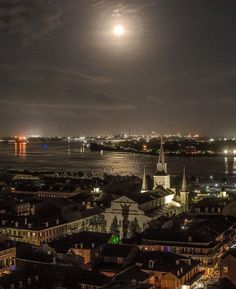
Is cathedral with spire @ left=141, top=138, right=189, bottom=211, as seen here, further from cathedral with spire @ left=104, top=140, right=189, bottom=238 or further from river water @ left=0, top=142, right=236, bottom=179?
river water @ left=0, top=142, right=236, bottom=179

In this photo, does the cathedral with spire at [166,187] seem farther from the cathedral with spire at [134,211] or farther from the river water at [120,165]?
the river water at [120,165]

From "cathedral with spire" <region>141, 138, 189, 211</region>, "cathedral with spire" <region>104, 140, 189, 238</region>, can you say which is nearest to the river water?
"cathedral with spire" <region>141, 138, 189, 211</region>

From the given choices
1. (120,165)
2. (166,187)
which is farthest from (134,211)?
(120,165)

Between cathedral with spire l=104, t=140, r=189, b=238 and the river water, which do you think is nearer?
cathedral with spire l=104, t=140, r=189, b=238

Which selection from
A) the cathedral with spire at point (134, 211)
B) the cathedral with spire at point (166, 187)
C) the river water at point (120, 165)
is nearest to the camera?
the cathedral with spire at point (134, 211)

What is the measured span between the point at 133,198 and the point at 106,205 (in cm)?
459

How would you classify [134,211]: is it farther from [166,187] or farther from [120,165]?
[120,165]

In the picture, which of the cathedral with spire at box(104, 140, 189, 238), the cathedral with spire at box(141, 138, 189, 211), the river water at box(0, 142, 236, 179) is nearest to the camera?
the cathedral with spire at box(104, 140, 189, 238)

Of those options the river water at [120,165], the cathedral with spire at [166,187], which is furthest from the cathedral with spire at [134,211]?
the river water at [120,165]

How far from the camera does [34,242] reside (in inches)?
840

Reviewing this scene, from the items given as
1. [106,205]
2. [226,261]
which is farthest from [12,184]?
[226,261]

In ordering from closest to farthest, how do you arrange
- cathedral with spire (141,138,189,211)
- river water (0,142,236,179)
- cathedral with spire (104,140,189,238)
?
cathedral with spire (104,140,189,238) < cathedral with spire (141,138,189,211) < river water (0,142,236,179)

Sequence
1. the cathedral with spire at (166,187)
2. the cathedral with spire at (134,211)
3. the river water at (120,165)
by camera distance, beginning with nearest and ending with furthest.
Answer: the cathedral with spire at (134,211), the cathedral with spire at (166,187), the river water at (120,165)

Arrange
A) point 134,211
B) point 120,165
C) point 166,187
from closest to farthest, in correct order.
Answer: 1. point 134,211
2. point 166,187
3. point 120,165
